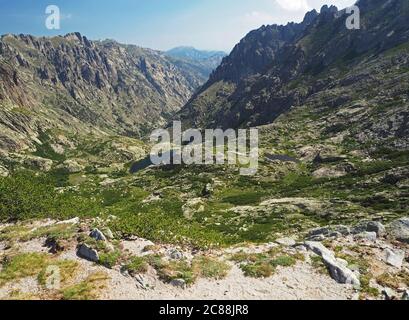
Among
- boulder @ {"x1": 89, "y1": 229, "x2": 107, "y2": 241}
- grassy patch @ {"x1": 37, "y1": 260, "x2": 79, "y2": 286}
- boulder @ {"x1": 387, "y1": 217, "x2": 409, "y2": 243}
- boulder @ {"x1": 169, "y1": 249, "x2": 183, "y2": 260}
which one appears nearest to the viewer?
grassy patch @ {"x1": 37, "y1": 260, "x2": 79, "y2": 286}

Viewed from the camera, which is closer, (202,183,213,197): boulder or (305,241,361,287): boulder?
(305,241,361,287): boulder

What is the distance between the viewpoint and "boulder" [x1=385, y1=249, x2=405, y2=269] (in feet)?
135

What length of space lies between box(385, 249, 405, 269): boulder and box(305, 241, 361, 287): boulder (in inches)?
208

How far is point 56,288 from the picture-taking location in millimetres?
37500

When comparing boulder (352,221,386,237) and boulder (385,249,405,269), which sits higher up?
boulder (352,221,386,237)

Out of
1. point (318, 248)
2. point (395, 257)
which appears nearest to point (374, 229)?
point (395, 257)

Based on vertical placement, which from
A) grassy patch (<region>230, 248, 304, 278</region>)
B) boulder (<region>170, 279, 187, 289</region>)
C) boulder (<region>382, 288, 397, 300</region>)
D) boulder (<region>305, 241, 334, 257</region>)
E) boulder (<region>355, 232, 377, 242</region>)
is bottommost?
boulder (<region>382, 288, 397, 300</region>)

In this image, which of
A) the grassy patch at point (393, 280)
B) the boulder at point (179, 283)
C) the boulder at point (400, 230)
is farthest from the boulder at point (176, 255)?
the boulder at point (400, 230)

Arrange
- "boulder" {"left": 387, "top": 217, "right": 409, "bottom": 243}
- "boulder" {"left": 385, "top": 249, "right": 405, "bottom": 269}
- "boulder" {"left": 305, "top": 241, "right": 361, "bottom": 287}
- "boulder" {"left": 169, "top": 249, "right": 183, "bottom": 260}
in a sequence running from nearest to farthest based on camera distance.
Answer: "boulder" {"left": 305, "top": 241, "right": 361, "bottom": 287} → "boulder" {"left": 385, "top": 249, "right": 405, "bottom": 269} → "boulder" {"left": 169, "top": 249, "right": 183, "bottom": 260} → "boulder" {"left": 387, "top": 217, "right": 409, "bottom": 243}

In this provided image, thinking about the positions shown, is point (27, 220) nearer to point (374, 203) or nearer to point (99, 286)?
point (99, 286)

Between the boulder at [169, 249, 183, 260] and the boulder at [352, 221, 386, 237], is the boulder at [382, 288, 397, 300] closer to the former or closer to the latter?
the boulder at [352, 221, 386, 237]

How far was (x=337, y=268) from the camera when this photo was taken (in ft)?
126

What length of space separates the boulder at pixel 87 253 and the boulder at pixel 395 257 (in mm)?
29080

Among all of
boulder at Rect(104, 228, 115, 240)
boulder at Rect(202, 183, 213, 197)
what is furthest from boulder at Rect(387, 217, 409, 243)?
boulder at Rect(202, 183, 213, 197)
